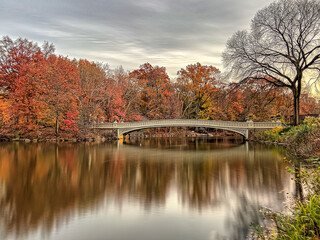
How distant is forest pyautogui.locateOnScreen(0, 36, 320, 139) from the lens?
28578 mm

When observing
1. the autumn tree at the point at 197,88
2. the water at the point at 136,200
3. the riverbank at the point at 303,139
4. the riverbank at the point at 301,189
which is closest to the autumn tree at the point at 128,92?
the autumn tree at the point at 197,88

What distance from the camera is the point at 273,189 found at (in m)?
8.89

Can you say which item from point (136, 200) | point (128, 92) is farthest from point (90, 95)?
point (136, 200)

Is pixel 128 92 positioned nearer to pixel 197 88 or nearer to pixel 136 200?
pixel 197 88

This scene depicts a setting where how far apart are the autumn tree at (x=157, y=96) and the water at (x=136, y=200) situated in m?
28.6

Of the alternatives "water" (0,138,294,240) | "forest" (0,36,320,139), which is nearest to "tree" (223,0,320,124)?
"forest" (0,36,320,139)

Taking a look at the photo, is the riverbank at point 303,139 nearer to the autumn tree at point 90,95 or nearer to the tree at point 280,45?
the tree at point 280,45

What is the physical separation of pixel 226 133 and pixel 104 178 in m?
37.0

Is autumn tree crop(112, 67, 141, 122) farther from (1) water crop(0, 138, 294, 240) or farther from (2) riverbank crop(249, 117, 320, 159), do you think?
(1) water crop(0, 138, 294, 240)

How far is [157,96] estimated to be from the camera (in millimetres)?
42844

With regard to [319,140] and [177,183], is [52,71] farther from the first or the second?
[319,140]

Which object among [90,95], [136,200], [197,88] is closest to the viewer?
[136,200]

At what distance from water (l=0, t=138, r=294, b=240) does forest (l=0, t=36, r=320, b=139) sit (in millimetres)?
12321

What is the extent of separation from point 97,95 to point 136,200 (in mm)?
26167
